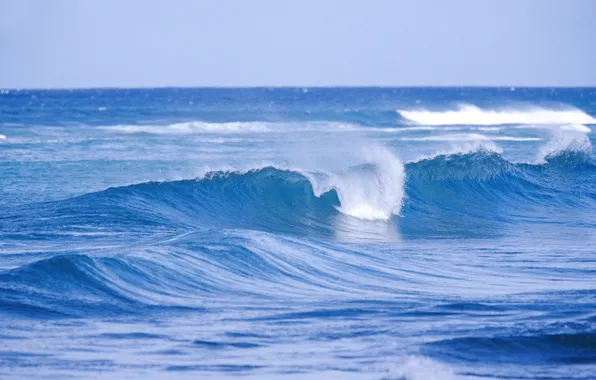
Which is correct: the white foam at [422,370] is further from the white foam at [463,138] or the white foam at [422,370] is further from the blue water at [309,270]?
the white foam at [463,138]

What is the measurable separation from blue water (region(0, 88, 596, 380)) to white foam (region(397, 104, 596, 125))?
3351 cm

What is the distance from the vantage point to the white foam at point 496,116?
56562 millimetres

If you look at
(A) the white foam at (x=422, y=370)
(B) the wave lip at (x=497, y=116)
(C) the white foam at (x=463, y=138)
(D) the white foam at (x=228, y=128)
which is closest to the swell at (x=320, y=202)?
(A) the white foam at (x=422, y=370)

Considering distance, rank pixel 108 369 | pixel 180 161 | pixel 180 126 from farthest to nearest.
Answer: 1. pixel 180 126
2. pixel 180 161
3. pixel 108 369

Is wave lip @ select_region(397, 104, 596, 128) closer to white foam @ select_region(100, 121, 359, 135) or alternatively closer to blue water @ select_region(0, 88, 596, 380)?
white foam @ select_region(100, 121, 359, 135)

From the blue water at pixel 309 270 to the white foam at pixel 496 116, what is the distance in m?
33.5

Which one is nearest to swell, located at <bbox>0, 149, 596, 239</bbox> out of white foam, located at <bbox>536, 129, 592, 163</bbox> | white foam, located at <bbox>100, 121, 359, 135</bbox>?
white foam, located at <bbox>536, 129, 592, 163</bbox>

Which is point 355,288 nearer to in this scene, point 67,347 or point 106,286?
point 106,286

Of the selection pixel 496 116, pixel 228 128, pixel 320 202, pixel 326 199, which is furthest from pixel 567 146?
pixel 496 116

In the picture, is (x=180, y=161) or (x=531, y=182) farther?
(x=180, y=161)

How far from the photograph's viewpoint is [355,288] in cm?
898

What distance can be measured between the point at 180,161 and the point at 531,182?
1065 centimetres

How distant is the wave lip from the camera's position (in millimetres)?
56406

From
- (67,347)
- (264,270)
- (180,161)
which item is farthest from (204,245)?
(180,161)
